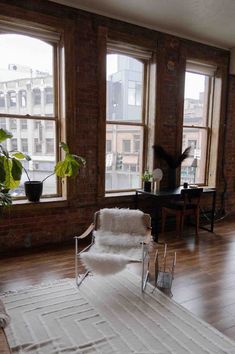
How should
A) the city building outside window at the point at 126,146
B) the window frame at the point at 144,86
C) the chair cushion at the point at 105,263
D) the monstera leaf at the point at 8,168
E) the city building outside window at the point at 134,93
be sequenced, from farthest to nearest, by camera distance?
1. the city building outside window at the point at 126,146
2. the city building outside window at the point at 134,93
3. the window frame at the point at 144,86
4. the monstera leaf at the point at 8,168
5. the chair cushion at the point at 105,263

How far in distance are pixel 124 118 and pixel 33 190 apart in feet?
5.81

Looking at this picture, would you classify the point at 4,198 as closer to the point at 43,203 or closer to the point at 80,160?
the point at 43,203

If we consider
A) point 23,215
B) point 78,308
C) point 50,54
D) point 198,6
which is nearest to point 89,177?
point 23,215

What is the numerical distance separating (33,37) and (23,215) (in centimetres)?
225

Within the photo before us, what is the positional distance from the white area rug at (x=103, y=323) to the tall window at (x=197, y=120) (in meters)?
2.94

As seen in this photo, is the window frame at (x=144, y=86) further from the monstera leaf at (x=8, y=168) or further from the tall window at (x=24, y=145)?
the monstera leaf at (x=8, y=168)

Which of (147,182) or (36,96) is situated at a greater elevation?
(36,96)

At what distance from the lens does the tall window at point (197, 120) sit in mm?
4973

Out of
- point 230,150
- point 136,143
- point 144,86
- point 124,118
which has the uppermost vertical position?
point 144,86

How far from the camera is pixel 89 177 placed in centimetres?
399

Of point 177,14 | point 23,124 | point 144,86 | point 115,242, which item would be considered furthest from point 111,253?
point 177,14

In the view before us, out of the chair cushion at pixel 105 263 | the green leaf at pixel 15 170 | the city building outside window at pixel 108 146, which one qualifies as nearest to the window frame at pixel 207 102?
the city building outside window at pixel 108 146

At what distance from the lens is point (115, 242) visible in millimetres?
2826

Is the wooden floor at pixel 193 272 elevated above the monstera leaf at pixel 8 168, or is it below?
below
